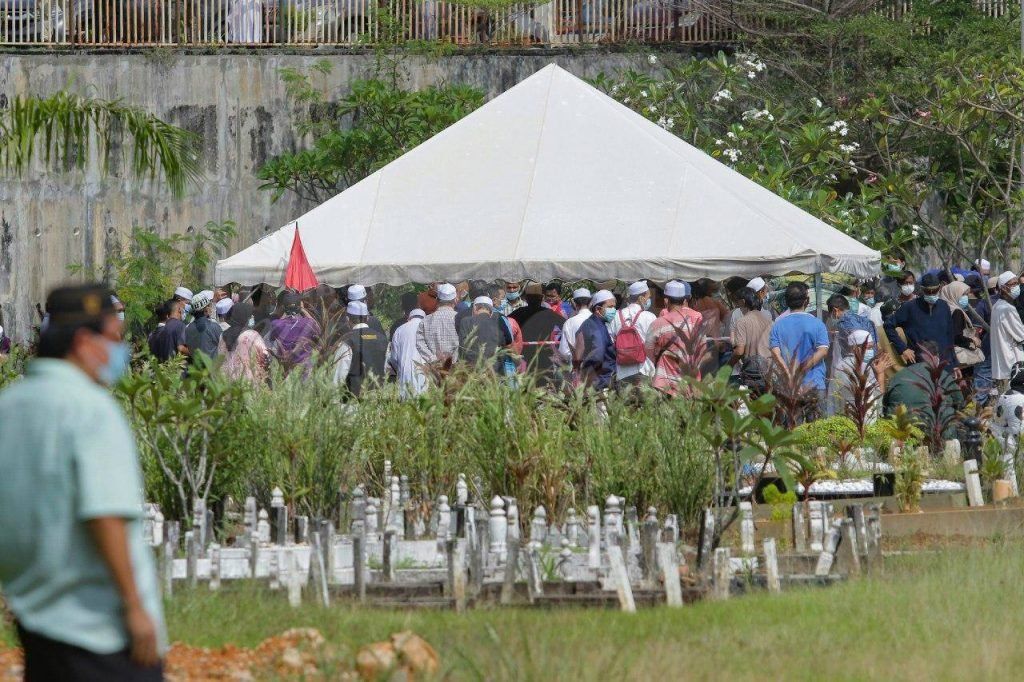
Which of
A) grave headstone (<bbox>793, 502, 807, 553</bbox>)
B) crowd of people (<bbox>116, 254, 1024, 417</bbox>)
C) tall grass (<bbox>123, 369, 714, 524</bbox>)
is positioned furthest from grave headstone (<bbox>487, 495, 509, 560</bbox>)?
crowd of people (<bbox>116, 254, 1024, 417</bbox>)

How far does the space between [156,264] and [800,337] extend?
13254mm

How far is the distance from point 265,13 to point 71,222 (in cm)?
425

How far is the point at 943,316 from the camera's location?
54.5ft

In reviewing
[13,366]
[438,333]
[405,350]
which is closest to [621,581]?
[438,333]

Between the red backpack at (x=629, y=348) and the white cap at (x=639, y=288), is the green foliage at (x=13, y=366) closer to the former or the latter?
the red backpack at (x=629, y=348)

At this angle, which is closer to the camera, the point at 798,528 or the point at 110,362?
the point at 110,362

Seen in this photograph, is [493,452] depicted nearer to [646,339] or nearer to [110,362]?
[646,339]

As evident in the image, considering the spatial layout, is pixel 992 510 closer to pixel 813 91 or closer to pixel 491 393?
pixel 491 393

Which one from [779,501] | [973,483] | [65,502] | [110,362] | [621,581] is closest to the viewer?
[65,502]

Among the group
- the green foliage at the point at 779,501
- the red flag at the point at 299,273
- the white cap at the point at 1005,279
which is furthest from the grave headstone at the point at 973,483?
the white cap at the point at 1005,279

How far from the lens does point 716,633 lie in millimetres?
7320

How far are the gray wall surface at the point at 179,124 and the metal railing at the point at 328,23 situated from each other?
323 mm

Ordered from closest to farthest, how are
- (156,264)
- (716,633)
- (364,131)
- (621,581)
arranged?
(716,633)
(621,581)
(364,131)
(156,264)

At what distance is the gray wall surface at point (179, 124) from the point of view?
25891 millimetres
